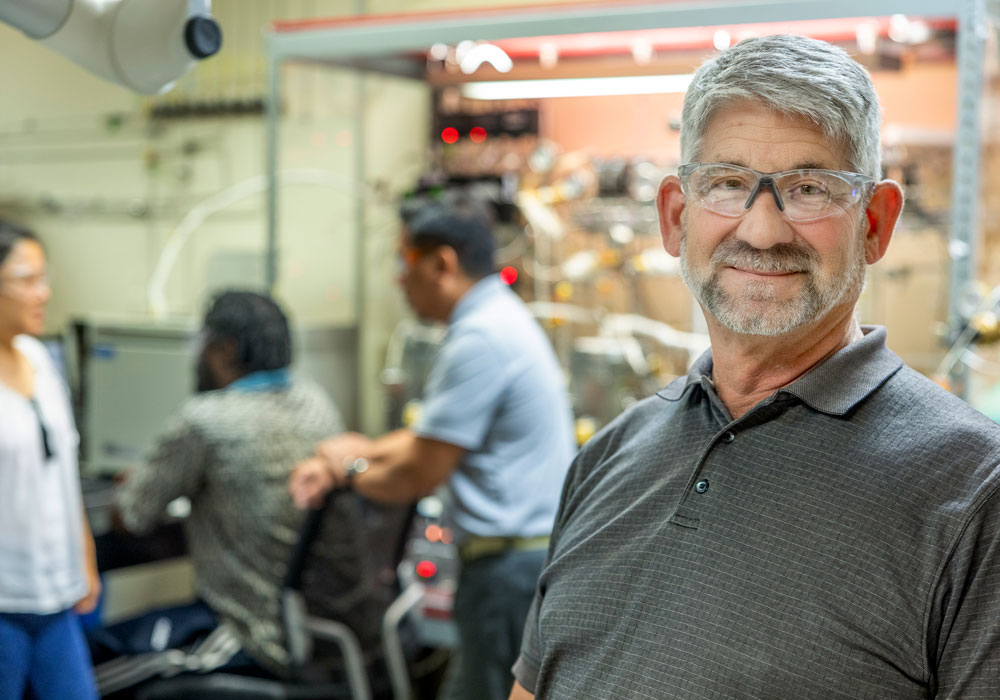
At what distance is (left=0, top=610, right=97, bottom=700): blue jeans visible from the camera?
171 centimetres

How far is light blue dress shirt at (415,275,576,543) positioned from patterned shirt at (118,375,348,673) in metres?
0.41

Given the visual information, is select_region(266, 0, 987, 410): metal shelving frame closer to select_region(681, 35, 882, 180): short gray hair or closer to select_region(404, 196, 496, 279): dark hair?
select_region(404, 196, 496, 279): dark hair

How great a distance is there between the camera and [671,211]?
1213 mm

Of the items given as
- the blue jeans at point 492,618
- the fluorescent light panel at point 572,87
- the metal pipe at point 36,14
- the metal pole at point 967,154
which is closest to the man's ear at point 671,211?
the metal pipe at point 36,14

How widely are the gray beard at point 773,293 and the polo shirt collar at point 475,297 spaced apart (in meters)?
1.30

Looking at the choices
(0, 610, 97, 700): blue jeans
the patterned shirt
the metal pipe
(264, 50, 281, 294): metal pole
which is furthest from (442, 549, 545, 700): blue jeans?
(264, 50, 281, 294): metal pole

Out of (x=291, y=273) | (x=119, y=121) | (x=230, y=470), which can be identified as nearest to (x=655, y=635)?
(x=230, y=470)

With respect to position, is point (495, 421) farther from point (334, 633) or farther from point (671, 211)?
point (671, 211)

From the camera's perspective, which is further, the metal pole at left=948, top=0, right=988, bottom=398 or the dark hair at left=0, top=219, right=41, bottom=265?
the metal pole at left=948, top=0, right=988, bottom=398

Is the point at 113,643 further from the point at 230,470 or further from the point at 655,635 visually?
the point at 655,635

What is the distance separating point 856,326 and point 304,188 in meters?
3.42

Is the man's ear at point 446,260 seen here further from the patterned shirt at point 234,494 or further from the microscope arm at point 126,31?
the microscope arm at point 126,31

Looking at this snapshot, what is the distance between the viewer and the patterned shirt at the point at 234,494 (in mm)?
2412

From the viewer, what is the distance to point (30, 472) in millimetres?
1848
